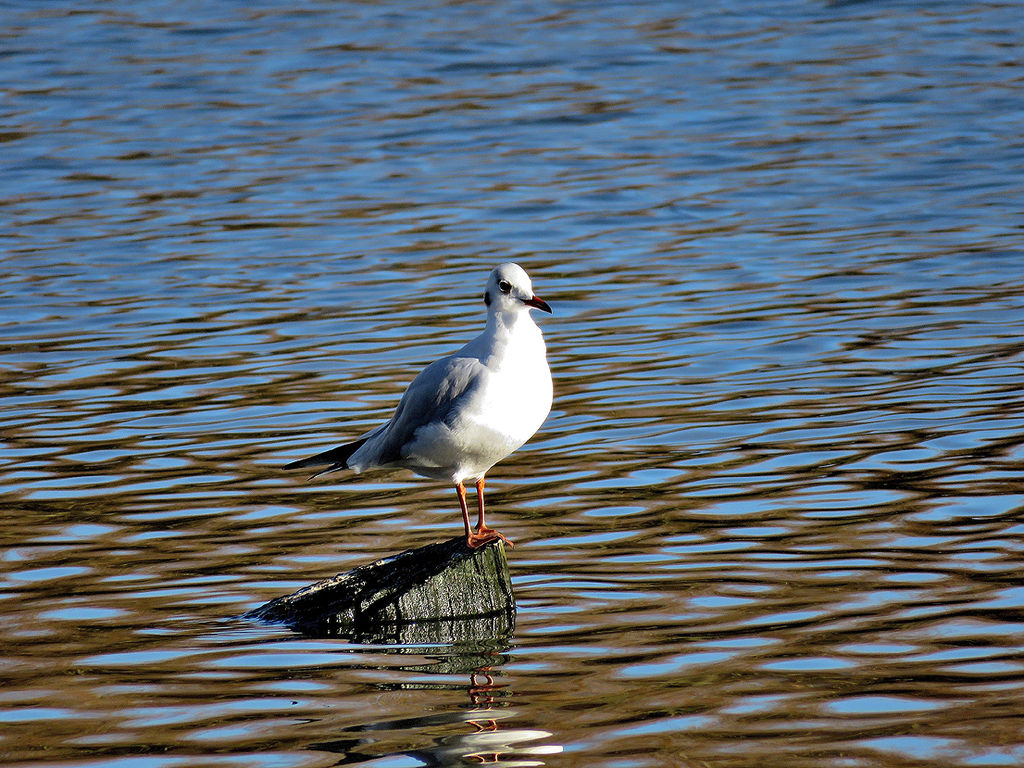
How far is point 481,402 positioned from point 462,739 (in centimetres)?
166

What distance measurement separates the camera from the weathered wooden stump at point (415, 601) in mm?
6910

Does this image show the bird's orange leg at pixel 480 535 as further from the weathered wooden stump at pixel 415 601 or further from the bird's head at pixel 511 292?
the bird's head at pixel 511 292

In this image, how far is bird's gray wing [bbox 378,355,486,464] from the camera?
7020 mm

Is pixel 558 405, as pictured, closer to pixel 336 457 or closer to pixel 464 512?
pixel 336 457

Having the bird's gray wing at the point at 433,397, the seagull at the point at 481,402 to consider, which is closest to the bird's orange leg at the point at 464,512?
the seagull at the point at 481,402

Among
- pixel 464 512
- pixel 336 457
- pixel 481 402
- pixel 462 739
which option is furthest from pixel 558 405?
pixel 462 739

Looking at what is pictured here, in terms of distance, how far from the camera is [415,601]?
705cm

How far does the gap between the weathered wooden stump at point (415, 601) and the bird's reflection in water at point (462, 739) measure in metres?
0.88

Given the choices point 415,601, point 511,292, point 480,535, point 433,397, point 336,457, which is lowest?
point 415,601

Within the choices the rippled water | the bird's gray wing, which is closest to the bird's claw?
the rippled water

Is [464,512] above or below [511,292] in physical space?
below

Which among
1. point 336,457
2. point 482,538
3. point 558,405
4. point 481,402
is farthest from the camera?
point 558,405

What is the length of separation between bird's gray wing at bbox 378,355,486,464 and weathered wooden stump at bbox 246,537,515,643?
1.61 ft

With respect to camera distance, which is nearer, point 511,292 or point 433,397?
point 433,397
